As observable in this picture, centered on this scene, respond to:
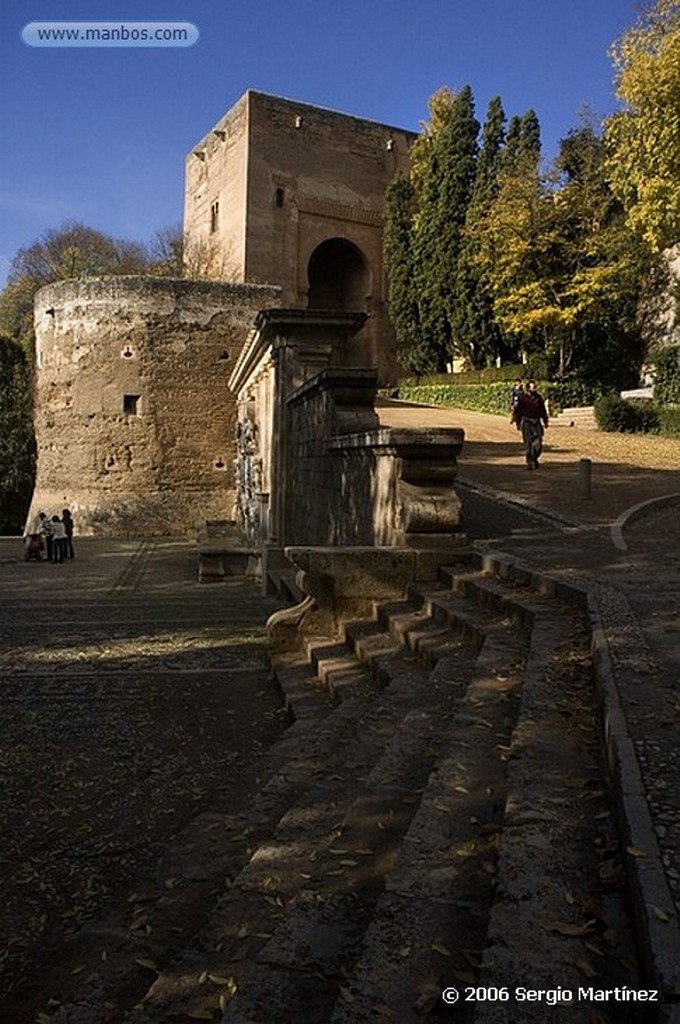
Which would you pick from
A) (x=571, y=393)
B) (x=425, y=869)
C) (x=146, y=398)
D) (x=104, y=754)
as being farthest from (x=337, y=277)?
(x=425, y=869)

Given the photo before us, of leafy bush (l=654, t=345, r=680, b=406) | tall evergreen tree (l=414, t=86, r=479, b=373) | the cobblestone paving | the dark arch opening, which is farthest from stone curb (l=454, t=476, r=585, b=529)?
the dark arch opening

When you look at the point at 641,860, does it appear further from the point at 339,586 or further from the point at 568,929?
the point at 339,586

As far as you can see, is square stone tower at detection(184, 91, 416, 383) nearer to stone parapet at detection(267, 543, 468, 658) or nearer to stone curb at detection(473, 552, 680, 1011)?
stone parapet at detection(267, 543, 468, 658)

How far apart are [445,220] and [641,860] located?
105ft

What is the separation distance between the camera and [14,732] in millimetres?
4570

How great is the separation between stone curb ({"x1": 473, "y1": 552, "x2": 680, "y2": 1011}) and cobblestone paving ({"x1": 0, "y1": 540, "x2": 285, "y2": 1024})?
4.63 ft

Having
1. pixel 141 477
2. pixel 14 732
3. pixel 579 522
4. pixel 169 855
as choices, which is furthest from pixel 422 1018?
pixel 141 477

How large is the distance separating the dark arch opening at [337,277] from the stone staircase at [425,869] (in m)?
35.7

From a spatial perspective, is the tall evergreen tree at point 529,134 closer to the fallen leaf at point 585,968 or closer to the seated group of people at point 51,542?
the seated group of people at point 51,542

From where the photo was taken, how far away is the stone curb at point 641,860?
4.99 feet

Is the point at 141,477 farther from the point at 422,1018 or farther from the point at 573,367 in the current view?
the point at 422,1018

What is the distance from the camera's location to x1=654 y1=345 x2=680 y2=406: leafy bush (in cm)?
2403

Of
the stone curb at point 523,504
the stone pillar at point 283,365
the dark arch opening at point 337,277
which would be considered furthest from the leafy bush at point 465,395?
the stone pillar at point 283,365

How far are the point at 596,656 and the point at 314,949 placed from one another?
189 cm
